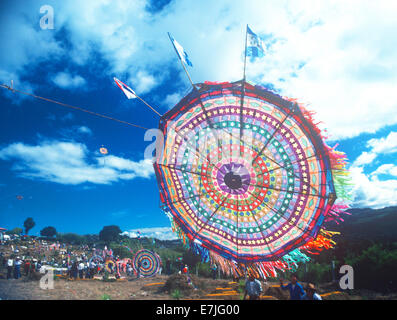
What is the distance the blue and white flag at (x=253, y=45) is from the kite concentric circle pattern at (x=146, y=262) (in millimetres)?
14139

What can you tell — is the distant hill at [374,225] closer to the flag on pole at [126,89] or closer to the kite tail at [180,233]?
the kite tail at [180,233]

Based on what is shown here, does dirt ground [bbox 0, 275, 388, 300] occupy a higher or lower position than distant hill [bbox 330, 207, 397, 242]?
lower

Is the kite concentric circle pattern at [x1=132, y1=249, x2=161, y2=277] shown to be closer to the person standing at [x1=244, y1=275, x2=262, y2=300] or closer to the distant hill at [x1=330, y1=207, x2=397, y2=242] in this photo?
the person standing at [x1=244, y1=275, x2=262, y2=300]

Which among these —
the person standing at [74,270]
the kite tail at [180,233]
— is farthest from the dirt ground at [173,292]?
the person standing at [74,270]

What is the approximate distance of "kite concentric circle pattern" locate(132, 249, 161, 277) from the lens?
16.0 m

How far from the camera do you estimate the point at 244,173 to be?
5.94 meters

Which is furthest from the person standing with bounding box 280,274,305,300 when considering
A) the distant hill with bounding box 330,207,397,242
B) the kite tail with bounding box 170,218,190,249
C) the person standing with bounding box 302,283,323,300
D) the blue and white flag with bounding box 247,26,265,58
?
the distant hill with bounding box 330,207,397,242

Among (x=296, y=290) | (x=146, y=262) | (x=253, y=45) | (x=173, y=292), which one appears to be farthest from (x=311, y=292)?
(x=146, y=262)

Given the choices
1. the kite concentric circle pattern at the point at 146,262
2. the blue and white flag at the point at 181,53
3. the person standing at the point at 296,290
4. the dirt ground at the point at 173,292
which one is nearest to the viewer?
the blue and white flag at the point at 181,53

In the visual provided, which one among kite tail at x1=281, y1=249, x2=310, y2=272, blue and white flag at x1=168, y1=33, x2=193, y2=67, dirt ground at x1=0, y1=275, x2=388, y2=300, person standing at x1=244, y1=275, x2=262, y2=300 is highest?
blue and white flag at x1=168, y1=33, x2=193, y2=67

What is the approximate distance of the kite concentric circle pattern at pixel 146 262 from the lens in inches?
630

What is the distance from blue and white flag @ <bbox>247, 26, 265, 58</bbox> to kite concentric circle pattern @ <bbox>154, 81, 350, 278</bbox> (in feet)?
2.34

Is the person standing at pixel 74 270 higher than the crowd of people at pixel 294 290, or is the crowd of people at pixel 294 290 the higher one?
the crowd of people at pixel 294 290
